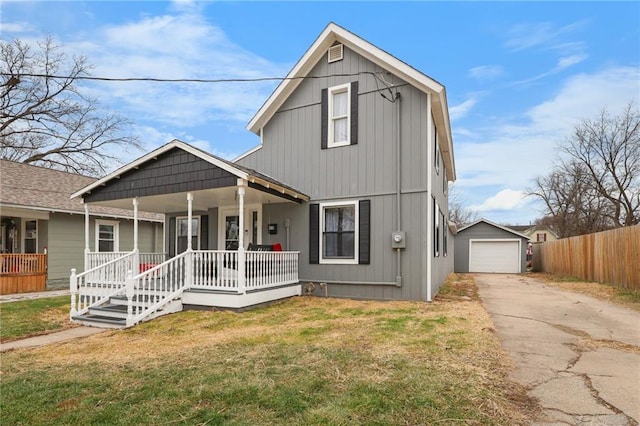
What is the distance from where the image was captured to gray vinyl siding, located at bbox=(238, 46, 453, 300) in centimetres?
936

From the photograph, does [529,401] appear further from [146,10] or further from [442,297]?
[146,10]

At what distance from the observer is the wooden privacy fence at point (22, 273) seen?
13047 mm

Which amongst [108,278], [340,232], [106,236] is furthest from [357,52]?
[106,236]

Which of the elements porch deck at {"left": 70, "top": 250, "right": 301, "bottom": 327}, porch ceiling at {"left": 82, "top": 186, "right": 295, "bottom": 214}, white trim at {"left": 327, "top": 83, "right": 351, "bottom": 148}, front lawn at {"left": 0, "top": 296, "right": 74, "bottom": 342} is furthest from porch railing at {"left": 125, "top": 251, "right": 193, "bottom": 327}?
white trim at {"left": 327, "top": 83, "right": 351, "bottom": 148}

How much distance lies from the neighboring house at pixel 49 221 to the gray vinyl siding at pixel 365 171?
860cm

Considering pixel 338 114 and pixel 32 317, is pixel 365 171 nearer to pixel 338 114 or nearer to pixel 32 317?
pixel 338 114

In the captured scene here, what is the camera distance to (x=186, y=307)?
869 centimetres

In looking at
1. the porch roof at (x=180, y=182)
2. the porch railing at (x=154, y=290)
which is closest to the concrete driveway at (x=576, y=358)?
the porch roof at (x=180, y=182)

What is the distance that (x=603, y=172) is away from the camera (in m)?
29.4

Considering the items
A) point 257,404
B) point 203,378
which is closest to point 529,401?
point 257,404

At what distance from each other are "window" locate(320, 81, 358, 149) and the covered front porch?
70.0 inches

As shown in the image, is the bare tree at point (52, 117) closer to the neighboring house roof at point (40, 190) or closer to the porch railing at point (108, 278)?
the neighboring house roof at point (40, 190)

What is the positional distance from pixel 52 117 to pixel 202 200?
68.1 ft

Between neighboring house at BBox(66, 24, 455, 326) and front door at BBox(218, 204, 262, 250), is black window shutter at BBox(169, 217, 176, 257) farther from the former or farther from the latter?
front door at BBox(218, 204, 262, 250)
